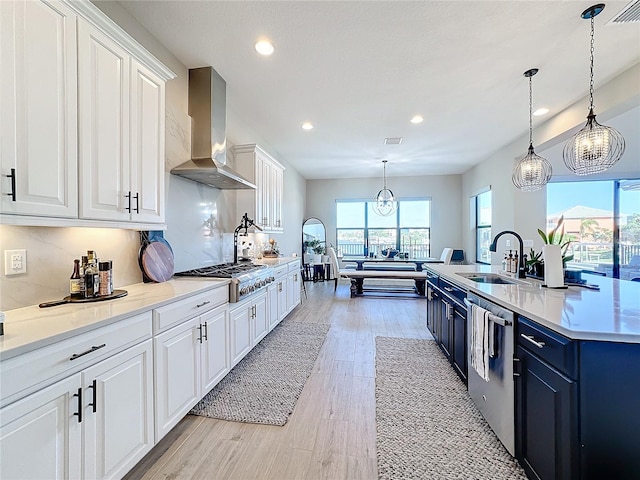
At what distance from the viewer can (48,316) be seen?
134cm

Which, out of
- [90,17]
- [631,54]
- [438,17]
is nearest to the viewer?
[90,17]

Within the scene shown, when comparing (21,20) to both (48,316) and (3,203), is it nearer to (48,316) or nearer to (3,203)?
(3,203)

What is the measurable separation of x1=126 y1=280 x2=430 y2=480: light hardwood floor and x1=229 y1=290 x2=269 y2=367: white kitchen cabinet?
0.66m

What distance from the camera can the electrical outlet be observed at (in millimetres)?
1436

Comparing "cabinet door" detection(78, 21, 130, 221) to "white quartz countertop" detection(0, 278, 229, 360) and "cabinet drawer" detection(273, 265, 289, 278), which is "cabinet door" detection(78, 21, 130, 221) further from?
"cabinet drawer" detection(273, 265, 289, 278)

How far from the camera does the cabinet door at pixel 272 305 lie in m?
3.49

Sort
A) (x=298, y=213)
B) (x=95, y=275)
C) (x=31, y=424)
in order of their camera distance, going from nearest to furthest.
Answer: (x=31, y=424) → (x=95, y=275) → (x=298, y=213)

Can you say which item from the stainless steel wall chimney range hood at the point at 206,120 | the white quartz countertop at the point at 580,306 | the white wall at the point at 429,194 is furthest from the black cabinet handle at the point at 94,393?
the white wall at the point at 429,194

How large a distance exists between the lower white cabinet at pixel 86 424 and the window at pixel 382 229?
24.4ft

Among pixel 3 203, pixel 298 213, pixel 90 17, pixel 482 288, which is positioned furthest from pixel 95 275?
pixel 298 213

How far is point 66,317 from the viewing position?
1.32m

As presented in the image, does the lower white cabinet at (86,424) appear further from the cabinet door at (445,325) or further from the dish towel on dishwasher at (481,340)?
the cabinet door at (445,325)

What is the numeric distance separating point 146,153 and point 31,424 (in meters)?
1.63

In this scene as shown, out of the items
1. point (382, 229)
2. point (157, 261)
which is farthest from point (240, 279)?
point (382, 229)
